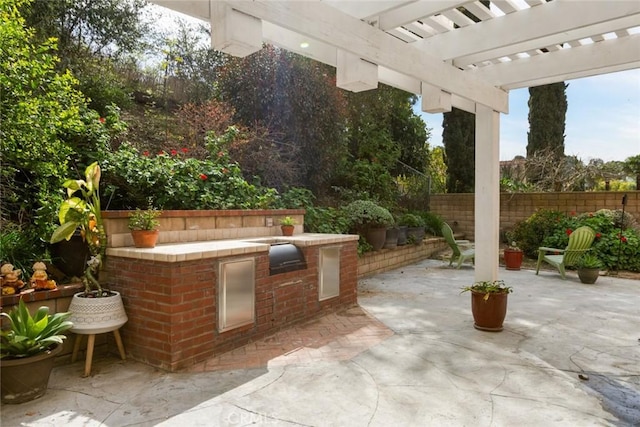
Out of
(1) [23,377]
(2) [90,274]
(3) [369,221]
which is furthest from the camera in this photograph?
(3) [369,221]

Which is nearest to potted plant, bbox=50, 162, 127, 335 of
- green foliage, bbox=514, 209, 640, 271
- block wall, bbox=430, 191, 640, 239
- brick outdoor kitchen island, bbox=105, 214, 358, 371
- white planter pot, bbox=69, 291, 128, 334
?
white planter pot, bbox=69, 291, 128, 334

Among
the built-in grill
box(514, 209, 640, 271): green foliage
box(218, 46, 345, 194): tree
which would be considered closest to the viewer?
the built-in grill

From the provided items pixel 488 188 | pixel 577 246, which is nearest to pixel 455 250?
pixel 577 246

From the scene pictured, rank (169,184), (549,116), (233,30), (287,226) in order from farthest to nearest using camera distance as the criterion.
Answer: (549,116), (287,226), (169,184), (233,30)

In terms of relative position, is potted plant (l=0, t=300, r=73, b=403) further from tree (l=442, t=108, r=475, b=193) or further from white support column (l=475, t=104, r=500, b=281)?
tree (l=442, t=108, r=475, b=193)

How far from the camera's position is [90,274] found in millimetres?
3203

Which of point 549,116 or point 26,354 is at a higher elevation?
point 549,116

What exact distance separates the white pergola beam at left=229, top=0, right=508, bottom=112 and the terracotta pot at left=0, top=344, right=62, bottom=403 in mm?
2501

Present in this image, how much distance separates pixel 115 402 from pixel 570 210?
398 inches

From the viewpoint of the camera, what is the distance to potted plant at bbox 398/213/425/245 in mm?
9102

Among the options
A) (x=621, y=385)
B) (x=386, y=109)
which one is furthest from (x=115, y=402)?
(x=386, y=109)

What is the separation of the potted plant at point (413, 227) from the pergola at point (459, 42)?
14.2 ft

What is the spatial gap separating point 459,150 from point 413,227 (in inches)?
191

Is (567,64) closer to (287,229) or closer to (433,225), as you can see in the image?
(287,229)
